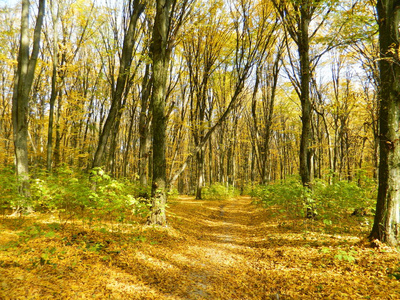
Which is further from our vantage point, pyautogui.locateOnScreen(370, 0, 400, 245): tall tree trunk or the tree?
the tree

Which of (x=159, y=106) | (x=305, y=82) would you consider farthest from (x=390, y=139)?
(x=159, y=106)

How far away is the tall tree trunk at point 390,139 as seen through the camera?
4.02m

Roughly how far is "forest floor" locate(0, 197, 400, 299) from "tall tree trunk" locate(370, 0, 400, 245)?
505mm

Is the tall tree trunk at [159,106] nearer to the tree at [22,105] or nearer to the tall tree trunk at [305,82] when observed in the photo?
the tree at [22,105]

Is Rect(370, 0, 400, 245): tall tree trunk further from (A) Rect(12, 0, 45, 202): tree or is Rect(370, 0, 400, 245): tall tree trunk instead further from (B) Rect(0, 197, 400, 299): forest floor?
(A) Rect(12, 0, 45, 202): tree

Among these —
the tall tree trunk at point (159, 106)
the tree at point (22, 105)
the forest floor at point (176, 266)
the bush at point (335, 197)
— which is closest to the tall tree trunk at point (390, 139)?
the forest floor at point (176, 266)

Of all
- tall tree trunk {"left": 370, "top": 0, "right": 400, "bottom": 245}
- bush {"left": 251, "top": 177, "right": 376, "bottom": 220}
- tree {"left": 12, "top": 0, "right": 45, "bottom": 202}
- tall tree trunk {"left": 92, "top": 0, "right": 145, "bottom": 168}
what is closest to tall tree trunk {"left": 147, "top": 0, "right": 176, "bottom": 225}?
tall tree trunk {"left": 92, "top": 0, "right": 145, "bottom": 168}

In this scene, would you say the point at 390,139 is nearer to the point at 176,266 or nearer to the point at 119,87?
the point at 176,266

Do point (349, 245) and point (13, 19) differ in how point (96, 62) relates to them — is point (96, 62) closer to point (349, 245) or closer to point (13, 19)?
point (13, 19)

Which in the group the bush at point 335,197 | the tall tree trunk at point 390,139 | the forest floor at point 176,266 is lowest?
the forest floor at point 176,266

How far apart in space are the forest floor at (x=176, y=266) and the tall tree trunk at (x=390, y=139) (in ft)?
1.66

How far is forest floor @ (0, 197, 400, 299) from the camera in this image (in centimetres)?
287

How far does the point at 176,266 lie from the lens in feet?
13.5

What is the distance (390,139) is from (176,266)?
203 inches
